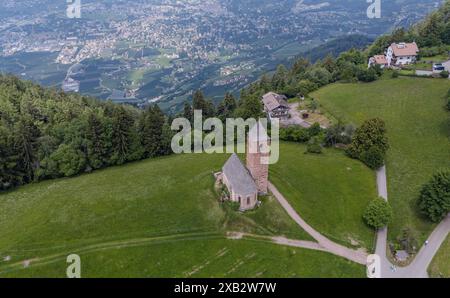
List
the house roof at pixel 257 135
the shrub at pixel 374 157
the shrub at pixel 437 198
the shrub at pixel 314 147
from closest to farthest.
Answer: the house roof at pixel 257 135, the shrub at pixel 437 198, the shrub at pixel 374 157, the shrub at pixel 314 147

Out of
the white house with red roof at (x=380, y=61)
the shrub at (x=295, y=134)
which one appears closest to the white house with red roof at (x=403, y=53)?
the white house with red roof at (x=380, y=61)

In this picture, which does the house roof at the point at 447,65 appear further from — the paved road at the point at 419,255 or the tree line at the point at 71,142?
the tree line at the point at 71,142

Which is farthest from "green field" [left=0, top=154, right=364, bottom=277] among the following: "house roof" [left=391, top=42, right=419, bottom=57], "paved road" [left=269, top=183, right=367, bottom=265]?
"house roof" [left=391, top=42, right=419, bottom=57]

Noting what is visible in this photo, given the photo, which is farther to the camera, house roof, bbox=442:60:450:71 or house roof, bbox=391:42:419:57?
house roof, bbox=391:42:419:57

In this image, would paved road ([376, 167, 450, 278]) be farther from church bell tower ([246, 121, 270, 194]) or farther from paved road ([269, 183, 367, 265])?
church bell tower ([246, 121, 270, 194])

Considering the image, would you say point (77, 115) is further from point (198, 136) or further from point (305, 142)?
point (305, 142)

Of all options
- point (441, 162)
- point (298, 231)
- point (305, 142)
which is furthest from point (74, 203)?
point (441, 162)
